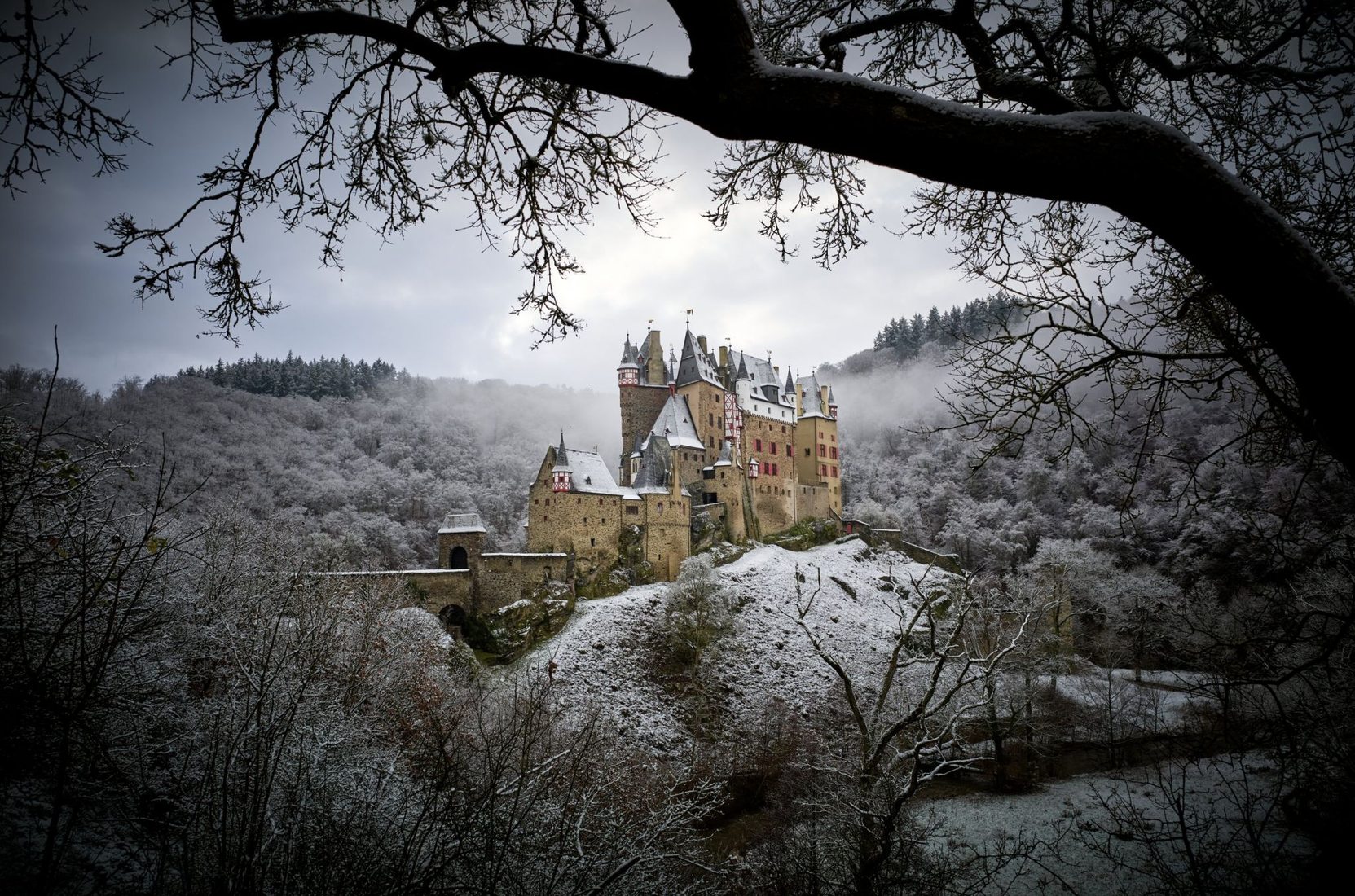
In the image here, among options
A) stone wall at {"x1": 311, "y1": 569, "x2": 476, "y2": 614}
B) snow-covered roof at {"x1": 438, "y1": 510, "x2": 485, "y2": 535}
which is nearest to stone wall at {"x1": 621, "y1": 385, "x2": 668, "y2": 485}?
snow-covered roof at {"x1": 438, "y1": 510, "x2": 485, "y2": 535}

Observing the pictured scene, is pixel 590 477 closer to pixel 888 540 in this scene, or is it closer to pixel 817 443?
pixel 817 443

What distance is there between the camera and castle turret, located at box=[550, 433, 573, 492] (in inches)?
1212

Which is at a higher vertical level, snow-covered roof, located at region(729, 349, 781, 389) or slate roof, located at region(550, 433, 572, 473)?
snow-covered roof, located at region(729, 349, 781, 389)

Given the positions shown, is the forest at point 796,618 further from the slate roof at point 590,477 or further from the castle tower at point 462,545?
the slate roof at point 590,477

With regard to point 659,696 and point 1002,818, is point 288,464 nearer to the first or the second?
point 659,696

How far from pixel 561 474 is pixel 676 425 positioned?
938 cm

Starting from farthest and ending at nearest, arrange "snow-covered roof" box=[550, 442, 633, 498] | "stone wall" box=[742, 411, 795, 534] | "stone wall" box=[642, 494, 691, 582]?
1. "stone wall" box=[742, 411, 795, 534]
2. "stone wall" box=[642, 494, 691, 582]
3. "snow-covered roof" box=[550, 442, 633, 498]

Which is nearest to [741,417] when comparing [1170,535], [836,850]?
[1170,535]

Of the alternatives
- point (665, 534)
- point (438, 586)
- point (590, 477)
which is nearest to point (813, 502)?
point (665, 534)

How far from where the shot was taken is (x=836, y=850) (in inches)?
369

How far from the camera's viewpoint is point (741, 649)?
2695cm

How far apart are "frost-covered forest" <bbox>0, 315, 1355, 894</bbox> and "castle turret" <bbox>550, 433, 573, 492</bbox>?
20.2 feet

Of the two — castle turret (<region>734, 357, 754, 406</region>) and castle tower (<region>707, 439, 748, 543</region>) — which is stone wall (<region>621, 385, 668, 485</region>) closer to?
castle turret (<region>734, 357, 754, 406</region>)

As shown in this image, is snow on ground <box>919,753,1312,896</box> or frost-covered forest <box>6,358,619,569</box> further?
frost-covered forest <box>6,358,619,569</box>
